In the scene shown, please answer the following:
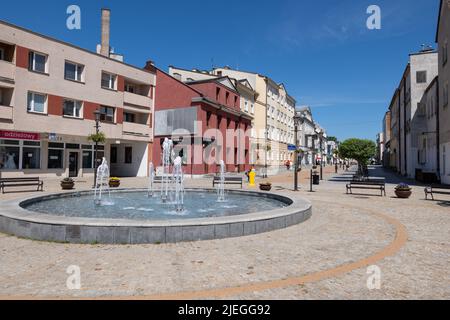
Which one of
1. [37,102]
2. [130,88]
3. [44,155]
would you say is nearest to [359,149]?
[130,88]

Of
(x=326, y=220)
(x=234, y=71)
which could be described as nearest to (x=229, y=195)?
(x=326, y=220)

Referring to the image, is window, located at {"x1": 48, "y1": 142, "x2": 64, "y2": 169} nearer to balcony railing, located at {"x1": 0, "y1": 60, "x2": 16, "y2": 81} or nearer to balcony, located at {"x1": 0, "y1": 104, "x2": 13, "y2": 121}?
balcony, located at {"x1": 0, "y1": 104, "x2": 13, "y2": 121}

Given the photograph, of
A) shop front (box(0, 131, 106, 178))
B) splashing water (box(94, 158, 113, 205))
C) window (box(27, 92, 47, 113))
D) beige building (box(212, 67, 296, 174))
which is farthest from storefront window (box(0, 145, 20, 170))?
beige building (box(212, 67, 296, 174))

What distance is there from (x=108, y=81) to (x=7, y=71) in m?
8.63

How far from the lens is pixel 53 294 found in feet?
13.3

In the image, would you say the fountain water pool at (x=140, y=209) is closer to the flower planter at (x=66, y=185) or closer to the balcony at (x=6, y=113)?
the flower planter at (x=66, y=185)

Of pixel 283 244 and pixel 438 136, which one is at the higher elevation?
pixel 438 136

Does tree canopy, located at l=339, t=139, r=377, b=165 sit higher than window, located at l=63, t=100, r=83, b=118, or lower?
lower

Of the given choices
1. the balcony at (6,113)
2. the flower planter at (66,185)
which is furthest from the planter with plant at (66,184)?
the balcony at (6,113)

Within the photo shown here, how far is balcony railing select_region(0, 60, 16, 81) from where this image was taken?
20875 mm

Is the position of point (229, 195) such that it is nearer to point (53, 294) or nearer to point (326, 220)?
point (326, 220)

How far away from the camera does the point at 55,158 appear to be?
84.2 ft

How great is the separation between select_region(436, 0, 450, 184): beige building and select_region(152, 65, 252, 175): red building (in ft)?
67.3

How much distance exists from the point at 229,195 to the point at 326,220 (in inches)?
267
